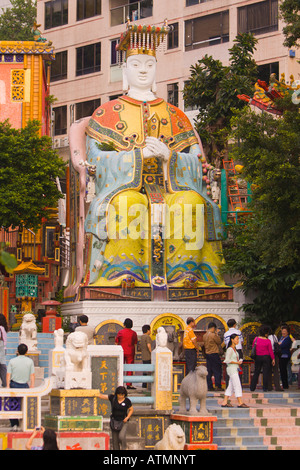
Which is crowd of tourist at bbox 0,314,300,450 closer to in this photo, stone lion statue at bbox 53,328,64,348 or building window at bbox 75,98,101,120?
stone lion statue at bbox 53,328,64,348

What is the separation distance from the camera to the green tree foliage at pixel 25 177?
28.5m

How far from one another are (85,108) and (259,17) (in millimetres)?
8642

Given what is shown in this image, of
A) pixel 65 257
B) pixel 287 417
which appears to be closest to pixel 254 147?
pixel 287 417

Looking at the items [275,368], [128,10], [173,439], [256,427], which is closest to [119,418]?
[173,439]

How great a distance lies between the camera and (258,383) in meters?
22.2

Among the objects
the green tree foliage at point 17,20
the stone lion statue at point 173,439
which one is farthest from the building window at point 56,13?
the stone lion statue at point 173,439

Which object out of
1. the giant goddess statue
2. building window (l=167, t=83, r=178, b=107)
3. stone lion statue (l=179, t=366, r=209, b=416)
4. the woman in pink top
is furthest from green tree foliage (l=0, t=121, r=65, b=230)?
stone lion statue (l=179, t=366, r=209, b=416)

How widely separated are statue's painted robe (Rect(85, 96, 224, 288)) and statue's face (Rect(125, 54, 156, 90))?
46.1 inches

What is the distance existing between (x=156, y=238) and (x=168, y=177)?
76.7 inches

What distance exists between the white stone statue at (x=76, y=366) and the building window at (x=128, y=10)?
27.5 meters

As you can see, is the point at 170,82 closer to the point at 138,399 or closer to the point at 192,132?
the point at 192,132

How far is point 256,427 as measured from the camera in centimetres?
1736

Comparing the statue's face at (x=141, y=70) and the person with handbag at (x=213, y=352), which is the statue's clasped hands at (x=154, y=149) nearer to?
the statue's face at (x=141, y=70)

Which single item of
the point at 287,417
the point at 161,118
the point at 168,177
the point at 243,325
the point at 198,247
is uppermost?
the point at 161,118
